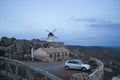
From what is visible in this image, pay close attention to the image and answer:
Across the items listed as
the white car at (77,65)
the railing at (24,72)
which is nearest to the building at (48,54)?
the white car at (77,65)

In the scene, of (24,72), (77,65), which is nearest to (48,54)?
(77,65)

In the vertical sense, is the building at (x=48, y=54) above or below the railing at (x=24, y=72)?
below

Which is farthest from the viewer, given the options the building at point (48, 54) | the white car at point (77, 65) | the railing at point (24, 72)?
the building at point (48, 54)

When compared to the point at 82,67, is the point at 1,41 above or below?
above

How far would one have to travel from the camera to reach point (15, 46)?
179 ft

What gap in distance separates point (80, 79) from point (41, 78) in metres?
9.38

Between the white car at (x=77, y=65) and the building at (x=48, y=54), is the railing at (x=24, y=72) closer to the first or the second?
the white car at (x=77, y=65)

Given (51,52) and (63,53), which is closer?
(51,52)

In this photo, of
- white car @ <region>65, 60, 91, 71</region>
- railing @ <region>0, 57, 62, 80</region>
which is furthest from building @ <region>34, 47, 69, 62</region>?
railing @ <region>0, 57, 62, 80</region>

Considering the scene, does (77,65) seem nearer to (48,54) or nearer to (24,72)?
(48,54)

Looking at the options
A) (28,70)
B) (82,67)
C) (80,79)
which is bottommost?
(82,67)

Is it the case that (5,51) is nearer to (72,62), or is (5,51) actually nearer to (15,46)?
(15,46)

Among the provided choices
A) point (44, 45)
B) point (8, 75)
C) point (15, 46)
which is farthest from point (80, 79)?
point (44, 45)

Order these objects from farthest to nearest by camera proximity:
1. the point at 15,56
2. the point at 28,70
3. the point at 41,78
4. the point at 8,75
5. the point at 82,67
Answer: the point at 15,56 < the point at 82,67 < the point at 41,78 < the point at 8,75 < the point at 28,70
